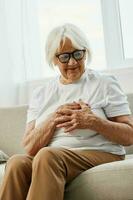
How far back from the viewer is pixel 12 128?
99.0 inches

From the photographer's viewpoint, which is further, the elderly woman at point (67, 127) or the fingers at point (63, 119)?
the fingers at point (63, 119)

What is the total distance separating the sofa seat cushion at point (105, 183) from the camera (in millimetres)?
1518

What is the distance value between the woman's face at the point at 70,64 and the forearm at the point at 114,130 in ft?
1.13

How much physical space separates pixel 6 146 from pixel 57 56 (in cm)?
73

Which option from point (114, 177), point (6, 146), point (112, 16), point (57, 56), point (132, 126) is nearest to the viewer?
point (114, 177)

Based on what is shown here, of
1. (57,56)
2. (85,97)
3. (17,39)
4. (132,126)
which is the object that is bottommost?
(132,126)

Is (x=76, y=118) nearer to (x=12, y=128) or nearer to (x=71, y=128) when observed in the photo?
(x=71, y=128)

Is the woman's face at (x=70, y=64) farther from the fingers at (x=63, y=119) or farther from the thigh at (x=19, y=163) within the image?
the thigh at (x=19, y=163)

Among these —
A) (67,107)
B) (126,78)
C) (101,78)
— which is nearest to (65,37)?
(101,78)

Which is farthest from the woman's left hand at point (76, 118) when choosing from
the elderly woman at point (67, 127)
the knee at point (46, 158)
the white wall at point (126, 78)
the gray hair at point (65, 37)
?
the white wall at point (126, 78)

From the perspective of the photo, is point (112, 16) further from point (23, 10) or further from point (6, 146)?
point (6, 146)

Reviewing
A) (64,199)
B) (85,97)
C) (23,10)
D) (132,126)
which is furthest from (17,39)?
(64,199)

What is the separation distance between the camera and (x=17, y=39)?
3.01 meters

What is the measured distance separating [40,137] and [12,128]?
0.65m
